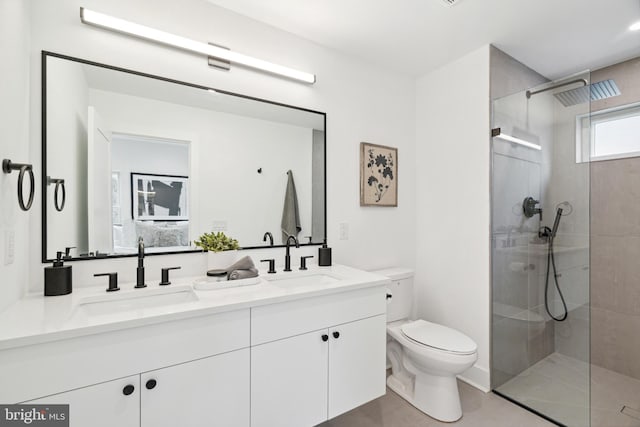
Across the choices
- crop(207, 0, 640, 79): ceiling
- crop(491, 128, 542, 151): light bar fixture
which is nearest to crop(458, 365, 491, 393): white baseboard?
crop(491, 128, 542, 151): light bar fixture

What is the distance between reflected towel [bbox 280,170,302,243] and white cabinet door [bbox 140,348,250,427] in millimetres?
844

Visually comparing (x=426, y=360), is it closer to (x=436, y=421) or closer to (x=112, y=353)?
(x=436, y=421)

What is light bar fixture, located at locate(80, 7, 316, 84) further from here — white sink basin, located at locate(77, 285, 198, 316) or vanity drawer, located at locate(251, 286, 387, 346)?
vanity drawer, located at locate(251, 286, 387, 346)

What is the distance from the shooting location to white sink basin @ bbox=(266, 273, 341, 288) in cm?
165

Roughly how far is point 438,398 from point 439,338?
13.7 inches

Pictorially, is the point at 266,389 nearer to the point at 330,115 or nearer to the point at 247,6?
the point at 330,115

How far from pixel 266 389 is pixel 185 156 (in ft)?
4.01

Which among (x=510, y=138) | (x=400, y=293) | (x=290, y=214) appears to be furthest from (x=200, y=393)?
(x=510, y=138)

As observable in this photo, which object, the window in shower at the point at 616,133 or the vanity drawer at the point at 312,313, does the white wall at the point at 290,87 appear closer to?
the vanity drawer at the point at 312,313

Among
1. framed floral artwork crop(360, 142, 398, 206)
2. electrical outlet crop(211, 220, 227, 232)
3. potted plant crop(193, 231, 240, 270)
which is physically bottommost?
potted plant crop(193, 231, 240, 270)

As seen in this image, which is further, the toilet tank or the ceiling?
the toilet tank

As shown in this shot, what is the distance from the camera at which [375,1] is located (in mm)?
1658

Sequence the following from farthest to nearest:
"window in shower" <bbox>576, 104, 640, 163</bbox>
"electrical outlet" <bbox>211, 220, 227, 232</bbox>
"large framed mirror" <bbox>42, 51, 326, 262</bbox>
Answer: "window in shower" <bbox>576, 104, 640, 163</bbox> → "electrical outlet" <bbox>211, 220, 227, 232</bbox> → "large framed mirror" <bbox>42, 51, 326, 262</bbox>

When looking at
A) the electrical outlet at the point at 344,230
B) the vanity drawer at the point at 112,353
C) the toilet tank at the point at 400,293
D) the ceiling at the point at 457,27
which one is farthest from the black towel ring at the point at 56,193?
the toilet tank at the point at 400,293
